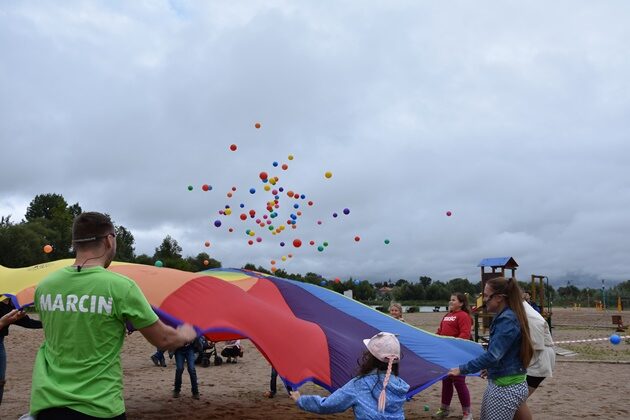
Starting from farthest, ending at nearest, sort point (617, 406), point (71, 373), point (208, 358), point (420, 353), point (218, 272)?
1. point (208, 358)
2. point (617, 406)
3. point (218, 272)
4. point (420, 353)
5. point (71, 373)

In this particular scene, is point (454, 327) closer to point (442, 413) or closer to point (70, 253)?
point (442, 413)

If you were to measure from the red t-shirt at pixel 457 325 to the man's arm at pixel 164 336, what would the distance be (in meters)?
4.54

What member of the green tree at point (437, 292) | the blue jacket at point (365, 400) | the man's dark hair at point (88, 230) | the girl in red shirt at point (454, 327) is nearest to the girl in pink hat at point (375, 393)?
the blue jacket at point (365, 400)

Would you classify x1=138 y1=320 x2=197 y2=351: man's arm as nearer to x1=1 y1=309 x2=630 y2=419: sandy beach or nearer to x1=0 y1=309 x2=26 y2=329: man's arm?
x1=0 y1=309 x2=26 y2=329: man's arm

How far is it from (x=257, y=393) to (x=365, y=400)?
5.35m

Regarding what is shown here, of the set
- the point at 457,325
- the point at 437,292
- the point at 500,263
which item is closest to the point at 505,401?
the point at 457,325

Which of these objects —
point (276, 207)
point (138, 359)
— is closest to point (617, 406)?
point (276, 207)

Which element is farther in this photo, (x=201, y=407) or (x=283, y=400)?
(x=283, y=400)

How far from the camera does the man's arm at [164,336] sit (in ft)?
7.18

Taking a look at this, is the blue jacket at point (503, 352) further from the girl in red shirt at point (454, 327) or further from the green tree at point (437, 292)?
the green tree at point (437, 292)

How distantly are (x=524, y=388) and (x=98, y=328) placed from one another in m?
2.81

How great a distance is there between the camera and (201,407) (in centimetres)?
664

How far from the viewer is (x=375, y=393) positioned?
2.85 m

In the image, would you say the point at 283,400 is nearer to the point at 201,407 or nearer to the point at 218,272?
the point at 201,407
